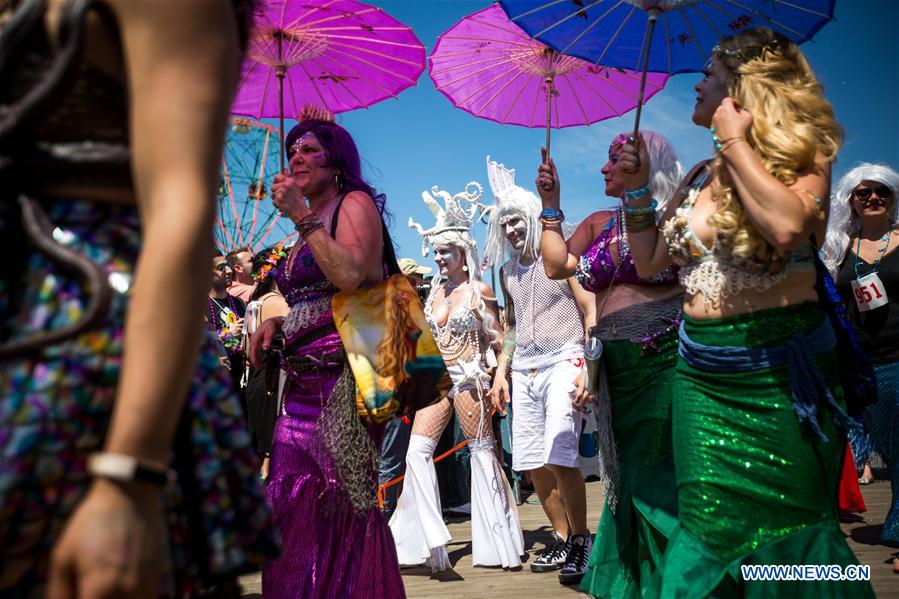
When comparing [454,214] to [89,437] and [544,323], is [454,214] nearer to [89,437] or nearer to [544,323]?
[544,323]

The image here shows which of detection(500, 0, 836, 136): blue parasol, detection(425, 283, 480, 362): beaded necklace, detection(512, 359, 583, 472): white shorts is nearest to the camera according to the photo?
detection(500, 0, 836, 136): blue parasol

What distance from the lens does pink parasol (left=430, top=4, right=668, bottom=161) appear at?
5480 millimetres

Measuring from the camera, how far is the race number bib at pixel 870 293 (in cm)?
611

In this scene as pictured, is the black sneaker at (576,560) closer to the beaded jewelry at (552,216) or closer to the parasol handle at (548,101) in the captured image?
the beaded jewelry at (552,216)

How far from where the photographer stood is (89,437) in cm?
107


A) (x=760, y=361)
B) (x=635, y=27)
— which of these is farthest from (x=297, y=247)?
(x=635, y=27)

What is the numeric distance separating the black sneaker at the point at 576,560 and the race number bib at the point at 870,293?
2.58 meters

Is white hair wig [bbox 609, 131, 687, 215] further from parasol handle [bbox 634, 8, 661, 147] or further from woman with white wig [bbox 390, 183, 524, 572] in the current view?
woman with white wig [bbox 390, 183, 524, 572]

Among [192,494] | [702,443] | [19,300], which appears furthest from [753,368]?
[19,300]

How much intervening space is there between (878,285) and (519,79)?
293cm

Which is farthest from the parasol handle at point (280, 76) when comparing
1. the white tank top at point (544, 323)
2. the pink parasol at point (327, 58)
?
the white tank top at point (544, 323)

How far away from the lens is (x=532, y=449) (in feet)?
20.0

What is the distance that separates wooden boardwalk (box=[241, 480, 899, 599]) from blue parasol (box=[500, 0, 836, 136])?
118 inches

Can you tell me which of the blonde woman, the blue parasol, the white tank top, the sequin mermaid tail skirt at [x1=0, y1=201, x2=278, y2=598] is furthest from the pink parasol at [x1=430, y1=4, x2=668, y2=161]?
the sequin mermaid tail skirt at [x1=0, y1=201, x2=278, y2=598]
